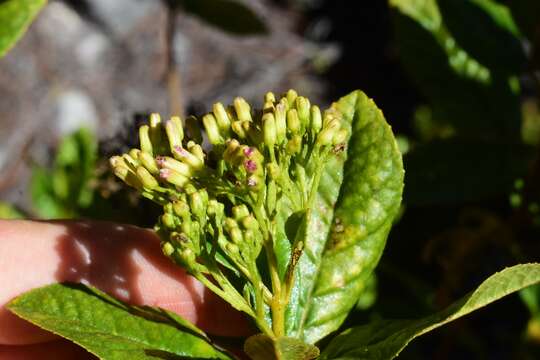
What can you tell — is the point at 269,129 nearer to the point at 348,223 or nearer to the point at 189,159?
the point at 189,159

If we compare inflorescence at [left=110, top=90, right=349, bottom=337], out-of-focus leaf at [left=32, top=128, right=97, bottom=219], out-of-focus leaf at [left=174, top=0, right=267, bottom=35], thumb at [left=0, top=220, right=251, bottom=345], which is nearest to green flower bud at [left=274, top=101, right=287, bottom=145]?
inflorescence at [left=110, top=90, right=349, bottom=337]

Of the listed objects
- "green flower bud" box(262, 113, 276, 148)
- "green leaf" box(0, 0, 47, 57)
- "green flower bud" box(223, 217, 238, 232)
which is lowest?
"green flower bud" box(223, 217, 238, 232)

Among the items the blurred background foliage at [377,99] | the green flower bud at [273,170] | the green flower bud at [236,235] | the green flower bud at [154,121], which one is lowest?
the blurred background foliage at [377,99]

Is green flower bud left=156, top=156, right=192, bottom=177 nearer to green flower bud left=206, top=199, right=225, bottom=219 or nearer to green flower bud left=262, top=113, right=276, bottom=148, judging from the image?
green flower bud left=206, top=199, right=225, bottom=219

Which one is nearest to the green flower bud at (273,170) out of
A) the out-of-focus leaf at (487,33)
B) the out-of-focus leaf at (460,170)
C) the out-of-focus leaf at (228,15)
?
the out-of-focus leaf at (460,170)

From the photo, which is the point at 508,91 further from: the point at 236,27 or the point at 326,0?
the point at 326,0

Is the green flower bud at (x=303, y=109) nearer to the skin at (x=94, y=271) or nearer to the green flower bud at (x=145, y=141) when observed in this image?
the green flower bud at (x=145, y=141)

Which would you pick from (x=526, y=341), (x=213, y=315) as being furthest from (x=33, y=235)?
(x=526, y=341)
